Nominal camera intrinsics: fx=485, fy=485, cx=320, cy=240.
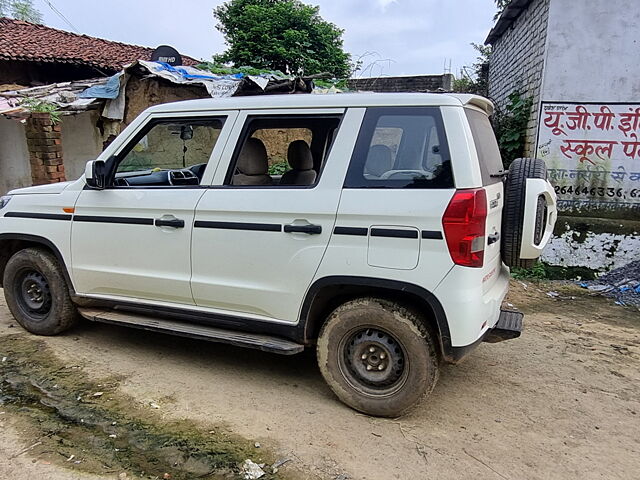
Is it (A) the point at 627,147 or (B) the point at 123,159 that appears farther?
(A) the point at 627,147

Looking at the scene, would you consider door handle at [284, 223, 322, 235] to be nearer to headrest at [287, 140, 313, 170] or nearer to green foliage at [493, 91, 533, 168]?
headrest at [287, 140, 313, 170]

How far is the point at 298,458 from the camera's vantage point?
2707 millimetres

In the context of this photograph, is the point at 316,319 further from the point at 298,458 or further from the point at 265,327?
the point at 298,458

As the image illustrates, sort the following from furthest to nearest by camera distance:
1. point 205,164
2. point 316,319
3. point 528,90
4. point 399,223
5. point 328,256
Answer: point 528,90
point 205,164
point 316,319
point 328,256
point 399,223

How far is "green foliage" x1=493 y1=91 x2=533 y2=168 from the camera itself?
695cm

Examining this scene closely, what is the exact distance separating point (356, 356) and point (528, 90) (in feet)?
18.5

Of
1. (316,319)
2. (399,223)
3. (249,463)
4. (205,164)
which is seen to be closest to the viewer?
(249,463)

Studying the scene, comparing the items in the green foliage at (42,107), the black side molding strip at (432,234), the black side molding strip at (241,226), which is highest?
the green foliage at (42,107)

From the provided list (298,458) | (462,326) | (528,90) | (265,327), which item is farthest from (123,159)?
(528,90)

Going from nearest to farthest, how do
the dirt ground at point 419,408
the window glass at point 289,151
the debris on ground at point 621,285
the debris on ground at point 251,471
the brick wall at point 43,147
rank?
the debris on ground at point 251,471 < the dirt ground at point 419,408 < the window glass at point 289,151 < the debris on ground at point 621,285 < the brick wall at point 43,147

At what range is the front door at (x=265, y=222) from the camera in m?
3.06

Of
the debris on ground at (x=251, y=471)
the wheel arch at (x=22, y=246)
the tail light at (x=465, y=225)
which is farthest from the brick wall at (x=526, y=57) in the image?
the wheel arch at (x=22, y=246)

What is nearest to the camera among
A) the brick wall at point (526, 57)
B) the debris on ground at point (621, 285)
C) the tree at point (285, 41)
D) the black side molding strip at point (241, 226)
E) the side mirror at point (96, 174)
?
the black side molding strip at point (241, 226)

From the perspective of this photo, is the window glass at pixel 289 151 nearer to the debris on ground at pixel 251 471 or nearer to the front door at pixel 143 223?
the front door at pixel 143 223
